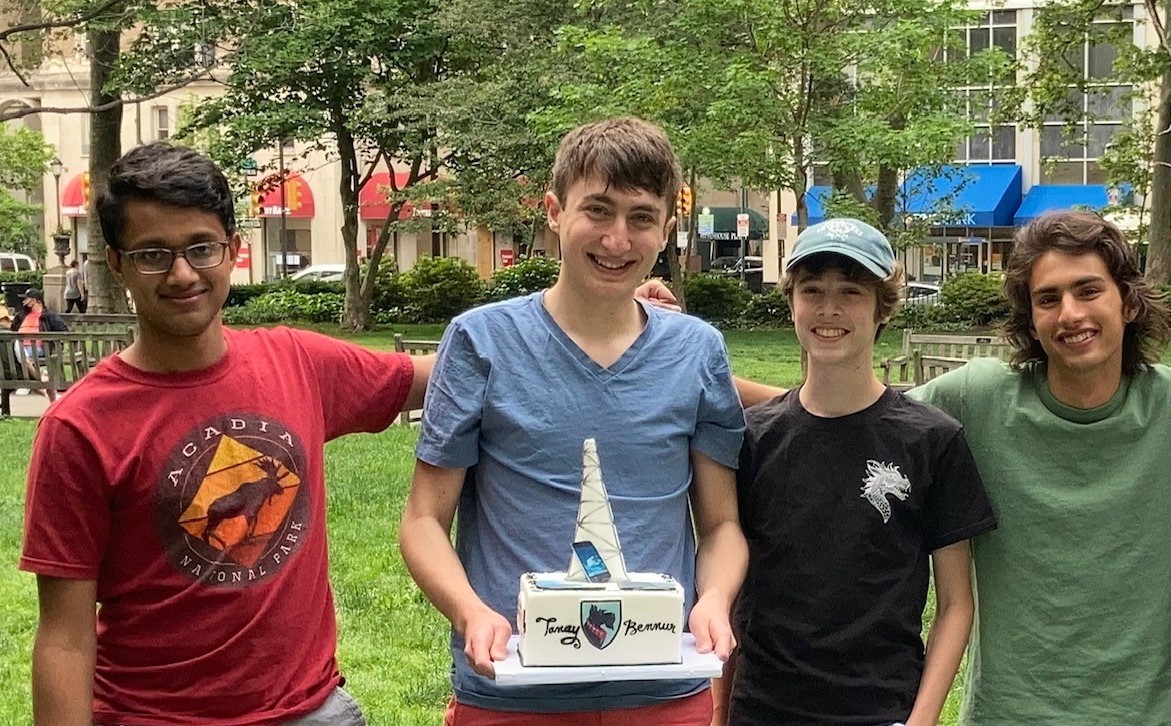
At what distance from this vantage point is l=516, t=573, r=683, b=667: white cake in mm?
2322

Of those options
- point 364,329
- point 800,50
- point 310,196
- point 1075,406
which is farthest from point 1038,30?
point 310,196

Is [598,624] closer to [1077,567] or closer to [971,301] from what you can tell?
[1077,567]

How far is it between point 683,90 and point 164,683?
14360 millimetres

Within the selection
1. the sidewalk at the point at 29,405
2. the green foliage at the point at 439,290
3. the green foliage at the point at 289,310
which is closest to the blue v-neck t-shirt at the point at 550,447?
the sidewalk at the point at 29,405

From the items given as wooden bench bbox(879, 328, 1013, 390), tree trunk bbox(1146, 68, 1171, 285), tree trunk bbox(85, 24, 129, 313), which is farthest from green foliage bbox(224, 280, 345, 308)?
wooden bench bbox(879, 328, 1013, 390)

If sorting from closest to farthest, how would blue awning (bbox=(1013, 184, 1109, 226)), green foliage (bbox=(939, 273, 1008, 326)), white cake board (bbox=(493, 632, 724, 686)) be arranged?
white cake board (bbox=(493, 632, 724, 686)), green foliage (bbox=(939, 273, 1008, 326)), blue awning (bbox=(1013, 184, 1109, 226))

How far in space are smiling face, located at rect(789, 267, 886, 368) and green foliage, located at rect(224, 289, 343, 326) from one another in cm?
2769

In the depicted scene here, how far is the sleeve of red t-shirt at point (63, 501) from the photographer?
8.06 ft

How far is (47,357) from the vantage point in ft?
45.3

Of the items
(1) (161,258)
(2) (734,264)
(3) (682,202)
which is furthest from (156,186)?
(2) (734,264)

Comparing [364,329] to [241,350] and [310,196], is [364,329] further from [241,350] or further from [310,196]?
[310,196]

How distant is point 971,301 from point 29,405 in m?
18.0

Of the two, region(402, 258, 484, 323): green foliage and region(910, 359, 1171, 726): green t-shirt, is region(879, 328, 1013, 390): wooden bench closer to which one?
region(910, 359, 1171, 726): green t-shirt

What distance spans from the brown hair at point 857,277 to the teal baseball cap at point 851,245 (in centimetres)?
2
